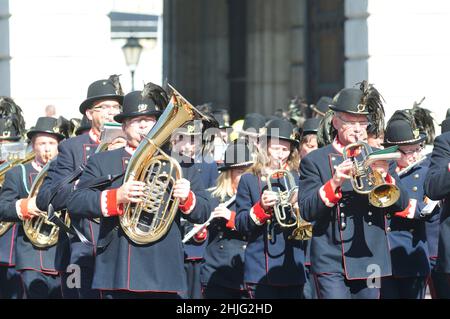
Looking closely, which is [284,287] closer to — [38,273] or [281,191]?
[281,191]

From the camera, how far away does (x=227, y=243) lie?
11.8m

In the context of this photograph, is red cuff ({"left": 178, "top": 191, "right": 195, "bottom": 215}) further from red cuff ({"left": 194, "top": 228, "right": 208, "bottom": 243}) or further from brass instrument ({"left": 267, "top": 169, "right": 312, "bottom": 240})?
red cuff ({"left": 194, "top": 228, "right": 208, "bottom": 243})

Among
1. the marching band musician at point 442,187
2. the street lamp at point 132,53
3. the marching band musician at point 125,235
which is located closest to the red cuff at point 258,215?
the marching band musician at point 125,235

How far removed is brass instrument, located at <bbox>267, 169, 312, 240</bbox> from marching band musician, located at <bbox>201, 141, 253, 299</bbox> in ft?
2.33

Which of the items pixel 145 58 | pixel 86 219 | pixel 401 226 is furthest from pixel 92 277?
pixel 145 58

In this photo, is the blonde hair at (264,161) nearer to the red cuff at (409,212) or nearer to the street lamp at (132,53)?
the red cuff at (409,212)

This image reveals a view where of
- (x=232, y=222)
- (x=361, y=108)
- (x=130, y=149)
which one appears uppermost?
(x=361, y=108)

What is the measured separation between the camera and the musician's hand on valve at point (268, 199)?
423 inches

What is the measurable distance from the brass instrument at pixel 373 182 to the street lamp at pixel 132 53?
9.92 m

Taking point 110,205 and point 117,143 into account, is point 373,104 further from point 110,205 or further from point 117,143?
point 110,205

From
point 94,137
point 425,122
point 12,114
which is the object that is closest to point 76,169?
point 94,137

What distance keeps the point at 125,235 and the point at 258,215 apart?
1558 mm

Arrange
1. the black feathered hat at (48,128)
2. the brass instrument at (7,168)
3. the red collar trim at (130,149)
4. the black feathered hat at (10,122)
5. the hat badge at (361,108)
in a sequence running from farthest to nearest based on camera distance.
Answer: the black feathered hat at (10,122)
the brass instrument at (7,168)
the black feathered hat at (48,128)
the hat badge at (361,108)
the red collar trim at (130,149)
